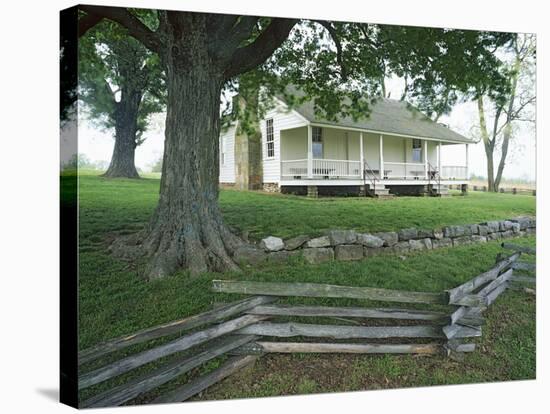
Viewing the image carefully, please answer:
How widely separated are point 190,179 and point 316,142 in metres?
1.31

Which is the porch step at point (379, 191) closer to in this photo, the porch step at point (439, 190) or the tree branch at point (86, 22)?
the porch step at point (439, 190)

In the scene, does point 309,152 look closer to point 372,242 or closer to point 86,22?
point 372,242

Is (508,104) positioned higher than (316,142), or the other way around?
(508,104)

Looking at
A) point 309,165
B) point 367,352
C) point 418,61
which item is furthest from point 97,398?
point 418,61

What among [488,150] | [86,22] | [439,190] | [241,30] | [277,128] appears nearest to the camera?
[86,22]

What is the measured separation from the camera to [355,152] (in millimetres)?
5848

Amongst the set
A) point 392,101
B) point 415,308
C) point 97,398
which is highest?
point 392,101

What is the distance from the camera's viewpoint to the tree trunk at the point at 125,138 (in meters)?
4.70

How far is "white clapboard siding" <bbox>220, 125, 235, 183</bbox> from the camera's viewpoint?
5285 mm

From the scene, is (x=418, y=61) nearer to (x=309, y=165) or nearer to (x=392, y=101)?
(x=392, y=101)

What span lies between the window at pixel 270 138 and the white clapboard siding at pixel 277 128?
27 mm

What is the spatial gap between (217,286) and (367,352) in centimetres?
159

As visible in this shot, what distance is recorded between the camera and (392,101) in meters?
5.81

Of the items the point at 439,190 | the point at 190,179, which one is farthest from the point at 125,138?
the point at 439,190
